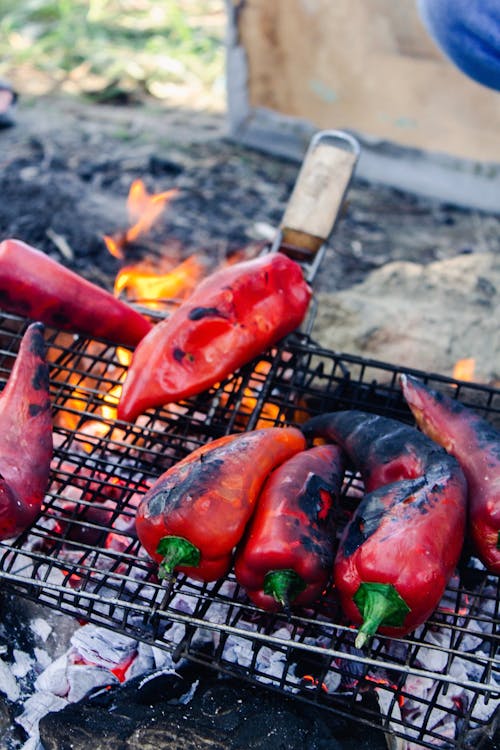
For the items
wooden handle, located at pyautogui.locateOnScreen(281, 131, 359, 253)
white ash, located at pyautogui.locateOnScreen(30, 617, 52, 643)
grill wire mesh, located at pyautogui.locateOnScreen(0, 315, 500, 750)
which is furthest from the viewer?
wooden handle, located at pyautogui.locateOnScreen(281, 131, 359, 253)

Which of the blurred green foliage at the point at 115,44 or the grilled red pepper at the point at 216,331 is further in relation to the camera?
the blurred green foliage at the point at 115,44

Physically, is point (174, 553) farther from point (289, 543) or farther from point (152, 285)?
point (152, 285)

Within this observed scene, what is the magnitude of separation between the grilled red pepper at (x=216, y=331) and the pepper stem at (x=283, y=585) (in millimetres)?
1037

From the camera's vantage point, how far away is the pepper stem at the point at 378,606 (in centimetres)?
191

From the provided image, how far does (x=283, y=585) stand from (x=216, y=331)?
130 centimetres

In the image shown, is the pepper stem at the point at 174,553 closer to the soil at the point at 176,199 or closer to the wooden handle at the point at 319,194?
the wooden handle at the point at 319,194

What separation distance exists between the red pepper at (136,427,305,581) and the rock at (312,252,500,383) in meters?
1.61

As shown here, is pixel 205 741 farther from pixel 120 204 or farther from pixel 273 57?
pixel 273 57

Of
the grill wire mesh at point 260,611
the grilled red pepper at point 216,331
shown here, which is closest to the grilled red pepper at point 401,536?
the grill wire mesh at point 260,611

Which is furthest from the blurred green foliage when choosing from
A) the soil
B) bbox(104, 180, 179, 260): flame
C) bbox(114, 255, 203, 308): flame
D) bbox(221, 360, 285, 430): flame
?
bbox(221, 360, 285, 430): flame

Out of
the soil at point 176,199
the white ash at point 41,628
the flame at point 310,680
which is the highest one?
the flame at point 310,680

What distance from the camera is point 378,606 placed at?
1932 mm

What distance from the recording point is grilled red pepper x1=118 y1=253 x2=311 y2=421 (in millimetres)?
2883

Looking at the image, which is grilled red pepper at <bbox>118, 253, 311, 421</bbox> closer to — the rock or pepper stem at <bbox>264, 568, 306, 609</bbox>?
the rock
